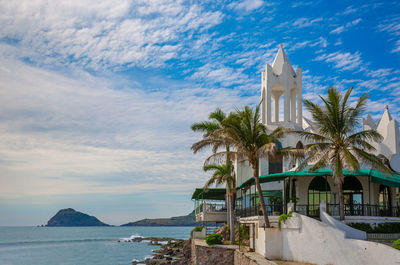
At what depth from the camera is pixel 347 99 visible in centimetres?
2322

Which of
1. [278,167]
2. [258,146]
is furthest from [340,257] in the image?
[278,167]

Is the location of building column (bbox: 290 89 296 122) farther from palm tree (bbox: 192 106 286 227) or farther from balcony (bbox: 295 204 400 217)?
palm tree (bbox: 192 106 286 227)

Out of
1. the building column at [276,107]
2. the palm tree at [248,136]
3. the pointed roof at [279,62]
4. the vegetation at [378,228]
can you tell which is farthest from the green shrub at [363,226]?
the pointed roof at [279,62]

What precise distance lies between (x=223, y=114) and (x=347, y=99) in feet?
33.8

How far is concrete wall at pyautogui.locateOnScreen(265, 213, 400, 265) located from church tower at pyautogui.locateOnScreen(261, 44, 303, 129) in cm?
1779

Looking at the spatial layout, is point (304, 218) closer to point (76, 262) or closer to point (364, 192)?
point (364, 192)

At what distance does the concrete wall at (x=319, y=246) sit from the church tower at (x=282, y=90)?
17788mm

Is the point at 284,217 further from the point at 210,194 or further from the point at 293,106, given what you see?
the point at 210,194

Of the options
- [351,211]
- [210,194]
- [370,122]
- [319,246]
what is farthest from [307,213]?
[210,194]

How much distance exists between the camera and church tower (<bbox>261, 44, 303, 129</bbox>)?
1534 inches

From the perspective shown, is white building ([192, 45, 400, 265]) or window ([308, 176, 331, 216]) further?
window ([308, 176, 331, 216])

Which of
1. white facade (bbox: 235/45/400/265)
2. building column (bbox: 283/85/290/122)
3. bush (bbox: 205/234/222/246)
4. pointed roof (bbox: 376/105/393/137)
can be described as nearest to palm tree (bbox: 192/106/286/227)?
white facade (bbox: 235/45/400/265)

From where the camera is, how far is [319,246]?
1945 cm

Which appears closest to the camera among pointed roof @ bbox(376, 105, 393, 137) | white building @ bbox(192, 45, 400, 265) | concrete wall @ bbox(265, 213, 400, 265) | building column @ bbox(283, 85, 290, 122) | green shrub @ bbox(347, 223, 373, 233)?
concrete wall @ bbox(265, 213, 400, 265)
